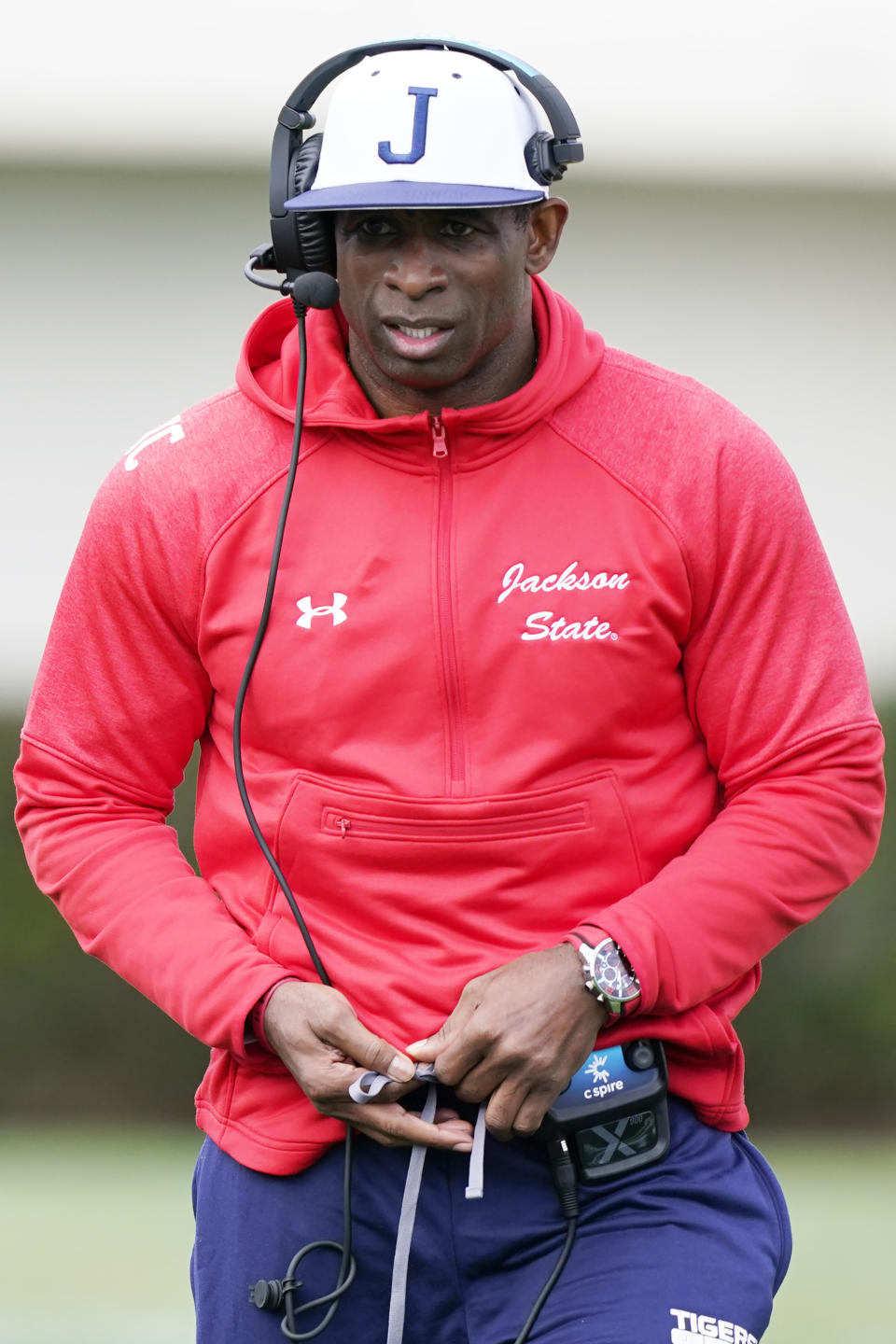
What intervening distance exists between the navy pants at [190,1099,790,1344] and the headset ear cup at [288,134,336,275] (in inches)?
48.7

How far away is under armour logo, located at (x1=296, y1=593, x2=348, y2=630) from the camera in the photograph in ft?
8.95

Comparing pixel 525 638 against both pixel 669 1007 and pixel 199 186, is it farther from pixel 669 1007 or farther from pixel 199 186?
pixel 199 186

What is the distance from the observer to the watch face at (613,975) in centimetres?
258

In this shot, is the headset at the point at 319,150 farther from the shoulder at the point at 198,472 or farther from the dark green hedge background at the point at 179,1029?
the dark green hedge background at the point at 179,1029

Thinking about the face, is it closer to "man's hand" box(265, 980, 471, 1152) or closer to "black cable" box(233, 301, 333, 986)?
"black cable" box(233, 301, 333, 986)

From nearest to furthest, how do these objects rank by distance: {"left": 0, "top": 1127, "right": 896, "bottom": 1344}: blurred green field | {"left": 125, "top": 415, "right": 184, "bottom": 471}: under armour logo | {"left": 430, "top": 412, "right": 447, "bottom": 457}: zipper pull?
{"left": 430, "top": 412, "right": 447, "bottom": 457}: zipper pull → {"left": 125, "top": 415, "right": 184, "bottom": 471}: under armour logo → {"left": 0, "top": 1127, "right": 896, "bottom": 1344}: blurred green field

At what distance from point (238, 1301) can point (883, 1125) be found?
4276mm

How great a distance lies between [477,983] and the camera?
260 cm

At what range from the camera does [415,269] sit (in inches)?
105

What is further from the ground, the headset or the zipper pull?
the headset

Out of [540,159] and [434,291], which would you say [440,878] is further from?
[540,159]

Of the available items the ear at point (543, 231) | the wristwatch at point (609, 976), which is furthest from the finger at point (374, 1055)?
the ear at point (543, 231)

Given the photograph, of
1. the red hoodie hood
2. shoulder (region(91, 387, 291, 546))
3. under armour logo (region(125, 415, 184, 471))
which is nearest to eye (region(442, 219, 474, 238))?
the red hoodie hood

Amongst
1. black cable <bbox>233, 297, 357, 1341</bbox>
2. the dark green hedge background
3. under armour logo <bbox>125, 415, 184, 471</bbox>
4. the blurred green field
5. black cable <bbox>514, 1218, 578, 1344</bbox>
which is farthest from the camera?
the dark green hedge background
